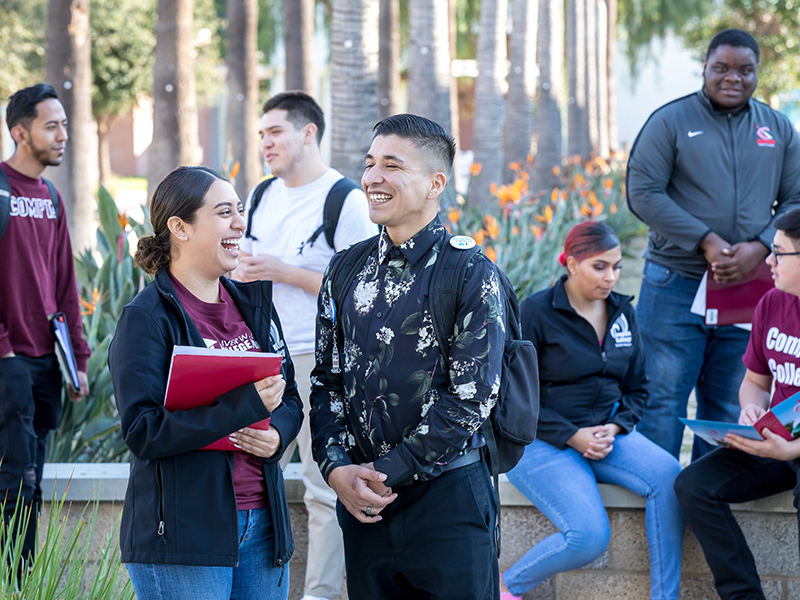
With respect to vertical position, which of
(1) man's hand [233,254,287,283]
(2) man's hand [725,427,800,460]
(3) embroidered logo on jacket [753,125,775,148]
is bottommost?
(2) man's hand [725,427,800,460]

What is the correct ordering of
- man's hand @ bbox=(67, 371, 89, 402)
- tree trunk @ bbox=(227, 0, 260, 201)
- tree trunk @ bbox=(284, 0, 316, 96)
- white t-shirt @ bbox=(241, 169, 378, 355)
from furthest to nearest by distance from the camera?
tree trunk @ bbox=(284, 0, 316, 96)
tree trunk @ bbox=(227, 0, 260, 201)
man's hand @ bbox=(67, 371, 89, 402)
white t-shirt @ bbox=(241, 169, 378, 355)

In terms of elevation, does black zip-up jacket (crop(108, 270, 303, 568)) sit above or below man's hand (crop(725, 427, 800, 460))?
above

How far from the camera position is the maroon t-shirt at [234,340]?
238 cm

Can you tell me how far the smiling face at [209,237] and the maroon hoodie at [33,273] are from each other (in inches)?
56.7

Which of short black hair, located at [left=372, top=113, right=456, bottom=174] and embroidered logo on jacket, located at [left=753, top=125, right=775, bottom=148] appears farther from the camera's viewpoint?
embroidered logo on jacket, located at [left=753, top=125, right=775, bottom=148]

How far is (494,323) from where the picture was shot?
91.6 inches

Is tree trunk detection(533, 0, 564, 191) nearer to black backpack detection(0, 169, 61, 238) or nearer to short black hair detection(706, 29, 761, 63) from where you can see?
short black hair detection(706, 29, 761, 63)

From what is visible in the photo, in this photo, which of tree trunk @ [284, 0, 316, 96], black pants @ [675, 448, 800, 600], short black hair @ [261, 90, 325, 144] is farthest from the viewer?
tree trunk @ [284, 0, 316, 96]

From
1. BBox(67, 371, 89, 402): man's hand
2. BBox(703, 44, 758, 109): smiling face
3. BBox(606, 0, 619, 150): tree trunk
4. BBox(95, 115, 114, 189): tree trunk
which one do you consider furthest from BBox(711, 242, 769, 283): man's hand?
BBox(95, 115, 114, 189): tree trunk

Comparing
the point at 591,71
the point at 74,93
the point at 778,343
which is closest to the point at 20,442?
the point at 778,343

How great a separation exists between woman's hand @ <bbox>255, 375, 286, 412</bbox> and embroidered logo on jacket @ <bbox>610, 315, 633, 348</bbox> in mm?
1843

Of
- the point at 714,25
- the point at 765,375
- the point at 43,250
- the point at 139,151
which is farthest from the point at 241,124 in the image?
the point at 139,151

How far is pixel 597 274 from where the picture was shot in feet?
12.0

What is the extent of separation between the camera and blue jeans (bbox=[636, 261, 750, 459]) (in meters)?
4.09
